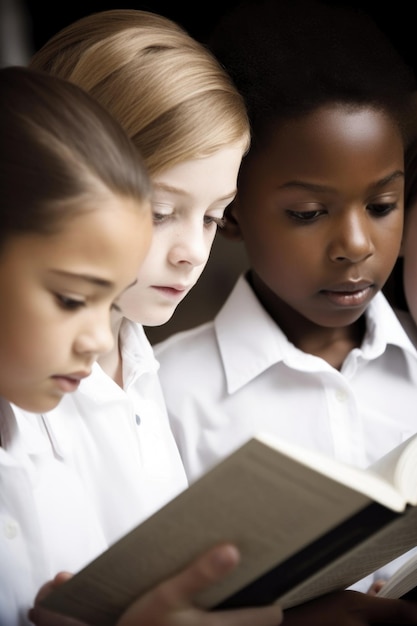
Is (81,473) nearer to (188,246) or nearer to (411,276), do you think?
(188,246)

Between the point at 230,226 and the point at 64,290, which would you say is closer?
the point at 64,290

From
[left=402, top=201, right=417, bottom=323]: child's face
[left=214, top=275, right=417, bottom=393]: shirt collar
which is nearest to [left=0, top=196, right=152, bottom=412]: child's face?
[left=214, top=275, right=417, bottom=393]: shirt collar

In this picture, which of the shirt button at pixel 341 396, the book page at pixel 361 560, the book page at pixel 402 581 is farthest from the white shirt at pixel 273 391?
the book page at pixel 361 560

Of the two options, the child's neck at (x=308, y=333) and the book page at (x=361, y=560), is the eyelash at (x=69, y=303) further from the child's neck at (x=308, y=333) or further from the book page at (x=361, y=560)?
the child's neck at (x=308, y=333)

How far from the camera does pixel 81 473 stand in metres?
1.02

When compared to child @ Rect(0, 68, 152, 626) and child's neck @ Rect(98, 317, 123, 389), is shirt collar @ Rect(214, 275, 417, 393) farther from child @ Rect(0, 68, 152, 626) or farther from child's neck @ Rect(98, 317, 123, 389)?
child @ Rect(0, 68, 152, 626)

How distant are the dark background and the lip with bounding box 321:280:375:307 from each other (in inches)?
13.5

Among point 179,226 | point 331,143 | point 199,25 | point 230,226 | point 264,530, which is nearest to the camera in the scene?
point 264,530

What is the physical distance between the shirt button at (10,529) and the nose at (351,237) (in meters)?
0.52

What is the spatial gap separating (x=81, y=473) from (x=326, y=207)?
0.45 m

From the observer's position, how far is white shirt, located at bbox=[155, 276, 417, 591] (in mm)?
1206

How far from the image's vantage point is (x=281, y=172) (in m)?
1.10

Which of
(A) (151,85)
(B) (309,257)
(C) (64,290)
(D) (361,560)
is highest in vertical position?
(A) (151,85)

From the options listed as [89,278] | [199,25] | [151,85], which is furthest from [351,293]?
Answer: [199,25]
